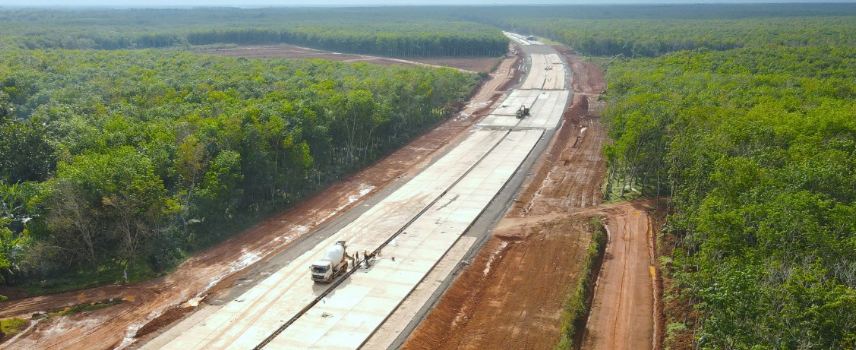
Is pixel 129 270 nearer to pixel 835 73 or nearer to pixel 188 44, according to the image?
pixel 835 73

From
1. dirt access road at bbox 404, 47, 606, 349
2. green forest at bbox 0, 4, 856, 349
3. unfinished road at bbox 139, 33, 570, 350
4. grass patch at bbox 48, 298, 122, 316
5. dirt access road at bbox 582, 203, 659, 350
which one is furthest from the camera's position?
grass patch at bbox 48, 298, 122, 316

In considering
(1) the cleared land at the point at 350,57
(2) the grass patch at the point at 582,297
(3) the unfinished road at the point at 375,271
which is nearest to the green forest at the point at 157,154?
(3) the unfinished road at the point at 375,271

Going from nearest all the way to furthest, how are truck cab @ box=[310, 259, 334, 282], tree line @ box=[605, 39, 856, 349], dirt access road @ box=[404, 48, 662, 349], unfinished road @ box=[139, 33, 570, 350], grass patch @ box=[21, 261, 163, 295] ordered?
1. tree line @ box=[605, 39, 856, 349]
2. unfinished road @ box=[139, 33, 570, 350]
3. dirt access road @ box=[404, 48, 662, 349]
4. grass patch @ box=[21, 261, 163, 295]
5. truck cab @ box=[310, 259, 334, 282]

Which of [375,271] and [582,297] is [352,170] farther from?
[582,297]

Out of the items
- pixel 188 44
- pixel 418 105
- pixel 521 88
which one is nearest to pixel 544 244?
pixel 418 105

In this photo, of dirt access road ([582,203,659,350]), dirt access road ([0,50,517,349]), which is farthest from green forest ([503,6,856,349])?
dirt access road ([0,50,517,349])

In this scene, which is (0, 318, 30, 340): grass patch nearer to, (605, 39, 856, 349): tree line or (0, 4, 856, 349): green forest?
(0, 4, 856, 349): green forest
